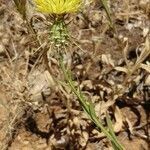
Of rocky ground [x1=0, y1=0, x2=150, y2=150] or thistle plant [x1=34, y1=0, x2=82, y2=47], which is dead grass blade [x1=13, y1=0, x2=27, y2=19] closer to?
thistle plant [x1=34, y1=0, x2=82, y2=47]

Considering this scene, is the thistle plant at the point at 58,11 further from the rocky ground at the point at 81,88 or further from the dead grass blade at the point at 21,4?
Answer: the rocky ground at the point at 81,88

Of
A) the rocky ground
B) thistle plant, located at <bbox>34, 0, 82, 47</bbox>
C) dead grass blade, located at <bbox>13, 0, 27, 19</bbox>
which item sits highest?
dead grass blade, located at <bbox>13, 0, 27, 19</bbox>

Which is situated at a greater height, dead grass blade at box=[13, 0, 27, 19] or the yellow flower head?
dead grass blade at box=[13, 0, 27, 19]

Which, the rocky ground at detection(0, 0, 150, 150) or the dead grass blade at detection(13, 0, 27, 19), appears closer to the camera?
the dead grass blade at detection(13, 0, 27, 19)

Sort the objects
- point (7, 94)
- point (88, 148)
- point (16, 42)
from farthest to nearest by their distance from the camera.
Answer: point (16, 42) < point (7, 94) < point (88, 148)

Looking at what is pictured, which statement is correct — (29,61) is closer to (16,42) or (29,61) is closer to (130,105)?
(16,42)

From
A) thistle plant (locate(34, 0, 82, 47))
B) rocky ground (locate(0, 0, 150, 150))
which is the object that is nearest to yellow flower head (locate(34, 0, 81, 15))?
thistle plant (locate(34, 0, 82, 47))

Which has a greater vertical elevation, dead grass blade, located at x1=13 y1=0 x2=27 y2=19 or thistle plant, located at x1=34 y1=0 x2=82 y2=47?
dead grass blade, located at x1=13 y1=0 x2=27 y2=19

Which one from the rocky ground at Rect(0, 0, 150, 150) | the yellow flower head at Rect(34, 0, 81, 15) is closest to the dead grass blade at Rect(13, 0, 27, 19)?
the yellow flower head at Rect(34, 0, 81, 15)

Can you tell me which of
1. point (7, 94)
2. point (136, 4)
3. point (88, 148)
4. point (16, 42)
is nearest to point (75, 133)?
point (88, 148)
